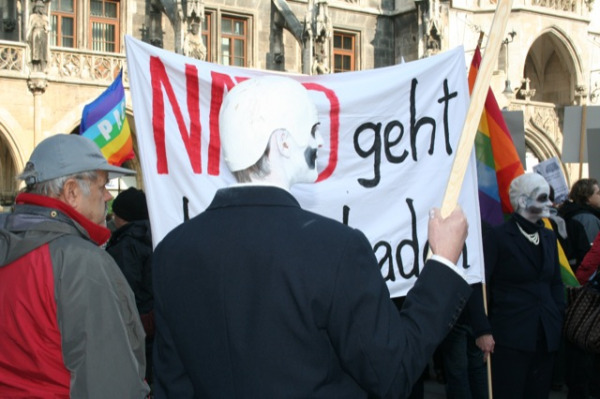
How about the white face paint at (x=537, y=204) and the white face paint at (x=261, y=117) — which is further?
the white face paint at (x=537, y=204)

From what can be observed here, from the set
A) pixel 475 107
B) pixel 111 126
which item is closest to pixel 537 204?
pixel 475 107

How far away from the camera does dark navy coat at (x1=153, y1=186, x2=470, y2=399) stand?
1.81m

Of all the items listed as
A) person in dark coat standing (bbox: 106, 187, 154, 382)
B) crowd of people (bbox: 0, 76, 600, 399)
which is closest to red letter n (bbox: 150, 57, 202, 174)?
person in dark coat standing (bbox: 106, 187, 154, 382)

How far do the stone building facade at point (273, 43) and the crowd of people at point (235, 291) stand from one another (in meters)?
15.4

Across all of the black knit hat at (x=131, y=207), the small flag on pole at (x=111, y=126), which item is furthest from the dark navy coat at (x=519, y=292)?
the small flag on pole at (x=111, y=126)

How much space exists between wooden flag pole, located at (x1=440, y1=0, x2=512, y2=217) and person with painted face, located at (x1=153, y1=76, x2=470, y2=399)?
92 millimetres

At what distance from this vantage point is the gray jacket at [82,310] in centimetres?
246

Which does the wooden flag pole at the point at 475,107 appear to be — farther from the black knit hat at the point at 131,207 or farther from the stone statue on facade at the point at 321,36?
the stone statue on facade at the point at 321,36

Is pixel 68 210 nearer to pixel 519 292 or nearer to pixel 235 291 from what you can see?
pixel 235 291

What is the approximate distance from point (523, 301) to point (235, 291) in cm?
350

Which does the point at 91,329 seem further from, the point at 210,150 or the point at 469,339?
the point at 469,339

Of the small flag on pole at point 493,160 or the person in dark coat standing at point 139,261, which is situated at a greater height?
the small flag on pole at point 493,160

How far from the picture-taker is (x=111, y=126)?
803 centimetres

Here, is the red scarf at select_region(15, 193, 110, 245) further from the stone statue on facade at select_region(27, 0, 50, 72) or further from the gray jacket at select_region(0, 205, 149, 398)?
the stone statue on facade at select_region(27, 0, 50, 72)
